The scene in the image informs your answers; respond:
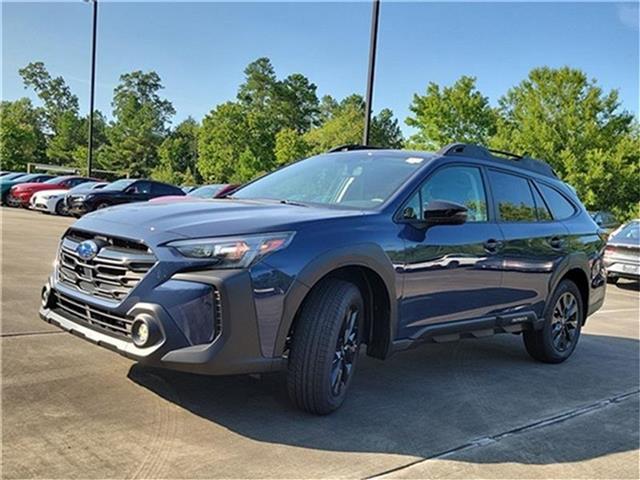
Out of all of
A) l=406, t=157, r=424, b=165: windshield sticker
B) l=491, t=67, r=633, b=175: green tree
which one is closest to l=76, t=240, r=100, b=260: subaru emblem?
l=406, t=157, r=424, b=165: windshield sticker

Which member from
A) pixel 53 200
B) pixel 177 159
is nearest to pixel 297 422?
pixel 53 200

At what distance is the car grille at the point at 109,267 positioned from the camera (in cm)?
337

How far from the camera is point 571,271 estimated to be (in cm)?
599

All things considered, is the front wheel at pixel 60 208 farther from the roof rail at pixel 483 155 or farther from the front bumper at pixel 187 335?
the front bumper at pixel 187 335

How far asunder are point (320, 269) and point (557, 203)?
3399 mm

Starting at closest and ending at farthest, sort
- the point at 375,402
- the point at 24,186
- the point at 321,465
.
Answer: the point at 321,465
the point at 375,402
the point at 24,186

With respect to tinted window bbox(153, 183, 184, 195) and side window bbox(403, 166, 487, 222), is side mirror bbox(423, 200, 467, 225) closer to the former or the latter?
side window bbox(403, 166, 487, 222)

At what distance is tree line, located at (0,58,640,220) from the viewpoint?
109ft

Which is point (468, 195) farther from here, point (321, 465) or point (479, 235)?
point (321, 465)

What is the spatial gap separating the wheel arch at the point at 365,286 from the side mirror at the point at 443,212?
1.56 feet

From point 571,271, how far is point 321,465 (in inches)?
149

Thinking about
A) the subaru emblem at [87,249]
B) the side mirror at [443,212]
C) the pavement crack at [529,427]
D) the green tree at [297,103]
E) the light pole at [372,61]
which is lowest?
the pavement crack at [529,427]

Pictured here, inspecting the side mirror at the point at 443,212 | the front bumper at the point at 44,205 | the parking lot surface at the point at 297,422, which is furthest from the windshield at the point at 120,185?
the side mirror at the point at 443,212

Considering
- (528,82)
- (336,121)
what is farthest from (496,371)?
(336,121)
